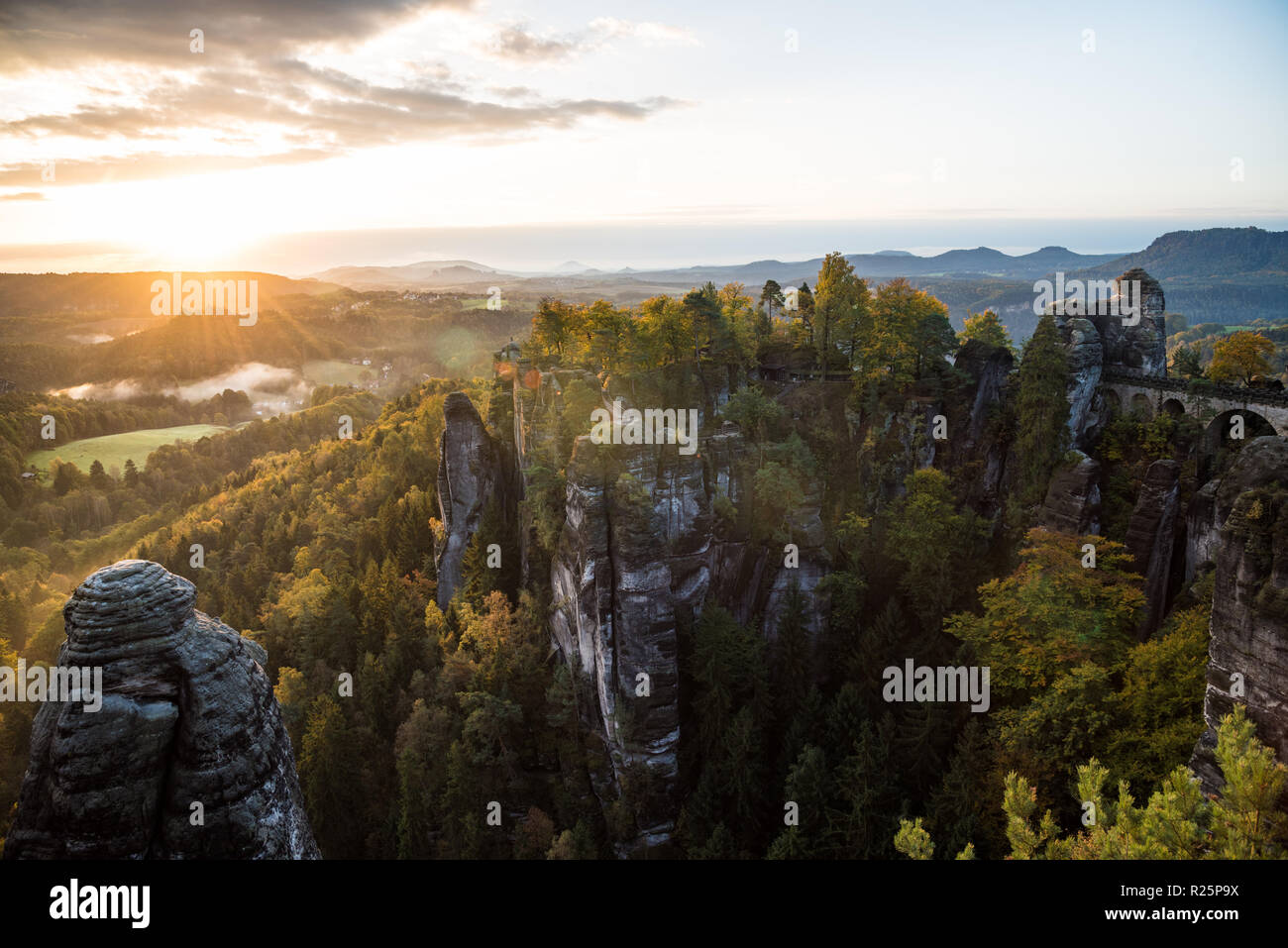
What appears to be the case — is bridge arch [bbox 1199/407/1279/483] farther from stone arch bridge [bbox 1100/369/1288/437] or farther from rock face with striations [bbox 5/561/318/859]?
rock face with striations [bbox 5/561/318/859]

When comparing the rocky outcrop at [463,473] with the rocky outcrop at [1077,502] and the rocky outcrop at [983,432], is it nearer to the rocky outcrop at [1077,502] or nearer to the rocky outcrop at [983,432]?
the rocky outcrop at [983,432]

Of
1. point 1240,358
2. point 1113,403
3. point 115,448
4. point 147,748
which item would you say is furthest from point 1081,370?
point 115,448

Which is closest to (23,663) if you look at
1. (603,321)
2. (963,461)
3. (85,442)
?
(603,321)

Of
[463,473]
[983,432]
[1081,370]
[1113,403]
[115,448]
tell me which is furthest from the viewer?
[115,448]

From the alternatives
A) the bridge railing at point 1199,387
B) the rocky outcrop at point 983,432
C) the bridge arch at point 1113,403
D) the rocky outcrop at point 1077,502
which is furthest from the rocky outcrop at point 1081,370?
the rocky outcrop at point 1077,502

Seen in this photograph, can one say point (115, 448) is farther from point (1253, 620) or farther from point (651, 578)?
point (1253, 620)
